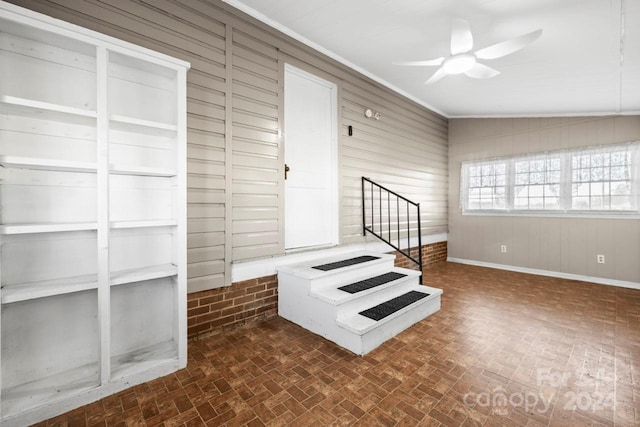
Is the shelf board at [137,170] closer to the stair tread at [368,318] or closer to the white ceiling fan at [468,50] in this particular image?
the stair tread at [368,318]

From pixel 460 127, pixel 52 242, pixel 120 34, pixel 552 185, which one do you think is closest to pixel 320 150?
pixel 120 34

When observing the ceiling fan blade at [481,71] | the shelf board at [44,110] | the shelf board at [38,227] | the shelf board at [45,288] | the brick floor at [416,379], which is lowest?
the brick floor at [416,379]

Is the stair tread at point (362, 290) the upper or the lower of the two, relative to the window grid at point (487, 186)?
lower

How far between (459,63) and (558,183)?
3.48 metres

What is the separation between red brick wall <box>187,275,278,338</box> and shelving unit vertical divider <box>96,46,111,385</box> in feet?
2.41

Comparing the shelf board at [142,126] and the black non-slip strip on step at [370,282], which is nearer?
the shelf board at [142,126]

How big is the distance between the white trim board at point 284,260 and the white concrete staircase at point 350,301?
4.8 inches

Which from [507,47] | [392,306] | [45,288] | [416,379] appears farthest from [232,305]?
[507,47]

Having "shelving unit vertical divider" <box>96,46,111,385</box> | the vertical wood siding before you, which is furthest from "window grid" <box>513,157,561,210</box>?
"shelving unit vertical divider" <box>96,46,111,385</box>

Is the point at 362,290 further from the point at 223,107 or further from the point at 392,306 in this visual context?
the point at 223,107

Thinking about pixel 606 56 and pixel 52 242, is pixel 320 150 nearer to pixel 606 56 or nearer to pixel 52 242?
pixel 52 242

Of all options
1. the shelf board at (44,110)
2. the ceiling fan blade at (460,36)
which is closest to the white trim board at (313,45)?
the ceiling fan blade at (460,36)

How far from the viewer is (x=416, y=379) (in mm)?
1987

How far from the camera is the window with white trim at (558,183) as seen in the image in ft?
13.9
